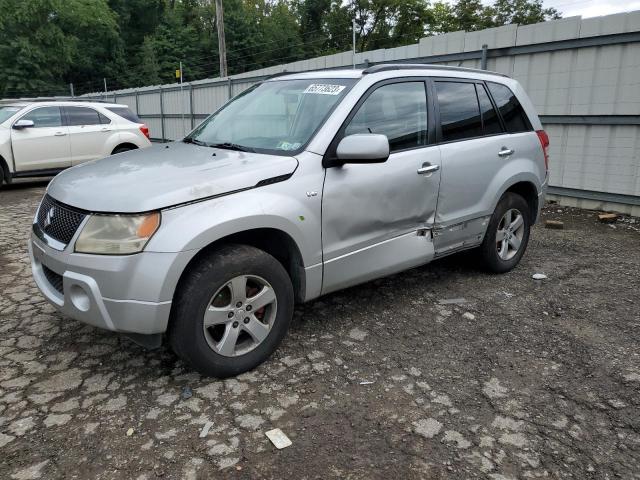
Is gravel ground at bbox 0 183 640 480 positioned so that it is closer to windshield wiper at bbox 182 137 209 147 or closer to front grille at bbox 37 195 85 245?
front grille at bbox 37 195 85 245

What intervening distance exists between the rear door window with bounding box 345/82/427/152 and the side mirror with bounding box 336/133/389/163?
0.28 m

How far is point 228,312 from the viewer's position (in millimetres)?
2918

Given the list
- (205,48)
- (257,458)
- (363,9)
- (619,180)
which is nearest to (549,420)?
(257,458)

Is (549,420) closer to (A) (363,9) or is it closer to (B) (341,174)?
(B) (341,174)

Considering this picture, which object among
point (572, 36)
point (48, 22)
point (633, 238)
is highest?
point (48, 22)

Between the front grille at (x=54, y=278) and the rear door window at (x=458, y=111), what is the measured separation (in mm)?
2821

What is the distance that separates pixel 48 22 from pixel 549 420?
3856 cm

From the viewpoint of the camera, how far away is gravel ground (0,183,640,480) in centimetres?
241

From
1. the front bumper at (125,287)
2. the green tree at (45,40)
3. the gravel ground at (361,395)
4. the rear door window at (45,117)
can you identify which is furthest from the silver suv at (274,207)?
the green tree at (45,40)

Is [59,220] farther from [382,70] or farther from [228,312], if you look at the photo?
[382,70]

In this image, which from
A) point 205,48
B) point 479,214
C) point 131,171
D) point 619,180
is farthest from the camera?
point 205,48

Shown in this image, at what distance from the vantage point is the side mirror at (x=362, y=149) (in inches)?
125

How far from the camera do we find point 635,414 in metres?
2.79

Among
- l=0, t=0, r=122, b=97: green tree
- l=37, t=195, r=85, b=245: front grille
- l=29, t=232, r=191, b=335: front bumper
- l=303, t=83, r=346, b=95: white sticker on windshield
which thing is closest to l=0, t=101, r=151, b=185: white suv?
l=37, t=195, r=85, b=245: front grille
